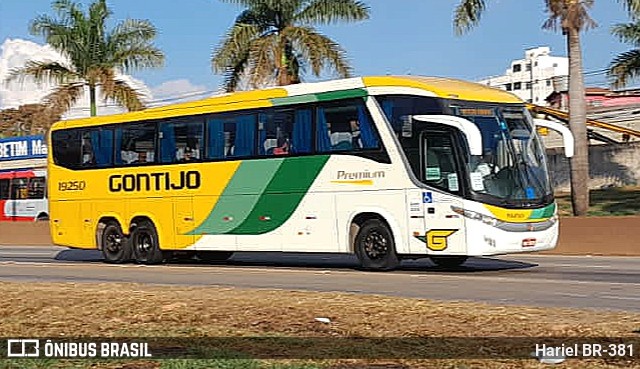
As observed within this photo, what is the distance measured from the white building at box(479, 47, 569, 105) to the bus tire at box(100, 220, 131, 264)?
9967cm

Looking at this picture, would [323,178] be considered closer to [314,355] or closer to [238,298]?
[238,298]

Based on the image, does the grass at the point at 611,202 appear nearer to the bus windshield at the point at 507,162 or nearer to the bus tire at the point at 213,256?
the bus tire at the point at 213,256

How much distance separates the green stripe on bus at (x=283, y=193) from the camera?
20.7m

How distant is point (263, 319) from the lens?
37.1 ft

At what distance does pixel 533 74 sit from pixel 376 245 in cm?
11068

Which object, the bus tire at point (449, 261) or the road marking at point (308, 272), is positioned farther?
the bus tire at point (449, 261)

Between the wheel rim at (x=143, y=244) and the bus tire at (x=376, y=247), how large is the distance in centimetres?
616

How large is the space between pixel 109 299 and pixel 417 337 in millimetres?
5179

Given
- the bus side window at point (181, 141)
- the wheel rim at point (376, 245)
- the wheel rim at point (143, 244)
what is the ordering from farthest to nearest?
the wheel rim at point (143, 244)
the bus side window at point (181, 141)
the wheel rim at point (376, 245)

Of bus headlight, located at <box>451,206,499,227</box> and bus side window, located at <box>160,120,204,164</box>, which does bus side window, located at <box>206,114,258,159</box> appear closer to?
bus side window, located at <box>160,120,204,164</box>

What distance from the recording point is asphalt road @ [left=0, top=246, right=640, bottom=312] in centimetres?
1491

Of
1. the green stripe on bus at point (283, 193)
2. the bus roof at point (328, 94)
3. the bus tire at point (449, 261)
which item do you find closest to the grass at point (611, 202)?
the bus tire at point (449, 261)

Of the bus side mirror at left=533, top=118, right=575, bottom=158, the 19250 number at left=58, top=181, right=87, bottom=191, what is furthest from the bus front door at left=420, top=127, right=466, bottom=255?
the 19250 number at left=58, top=181, right=87, bottom=191

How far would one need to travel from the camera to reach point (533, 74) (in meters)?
127
